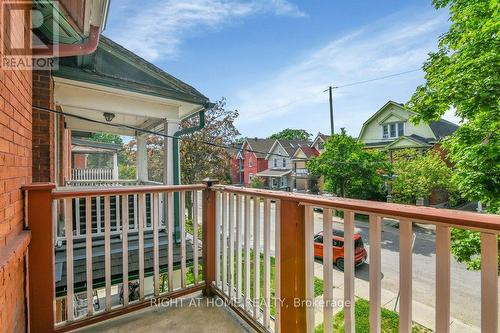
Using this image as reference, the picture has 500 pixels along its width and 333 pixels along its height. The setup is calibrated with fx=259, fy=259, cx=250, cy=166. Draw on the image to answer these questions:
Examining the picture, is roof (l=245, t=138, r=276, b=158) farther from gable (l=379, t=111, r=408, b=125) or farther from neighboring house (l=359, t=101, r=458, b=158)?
gable (l=379, t=111, r=408, b=125)

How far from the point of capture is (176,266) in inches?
155

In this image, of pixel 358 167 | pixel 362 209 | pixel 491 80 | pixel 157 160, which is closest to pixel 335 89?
pixel 358 167

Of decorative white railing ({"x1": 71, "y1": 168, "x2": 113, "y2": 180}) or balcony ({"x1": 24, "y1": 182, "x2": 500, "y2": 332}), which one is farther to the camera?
decorative white railing ({"x1": 71, "y1": 168, "x2": 113, "y2": 180})

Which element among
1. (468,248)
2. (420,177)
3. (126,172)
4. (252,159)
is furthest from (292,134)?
(468,248)

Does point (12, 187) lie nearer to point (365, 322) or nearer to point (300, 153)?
point (365, 322)

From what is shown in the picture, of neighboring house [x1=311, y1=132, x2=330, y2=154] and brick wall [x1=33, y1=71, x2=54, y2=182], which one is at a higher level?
neighboring house [x1=311, y1=132, x2=330, y2=154]

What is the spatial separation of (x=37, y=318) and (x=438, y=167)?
52.7 feet

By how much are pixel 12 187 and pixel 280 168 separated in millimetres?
25866

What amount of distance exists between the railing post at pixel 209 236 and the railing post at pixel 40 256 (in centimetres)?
117

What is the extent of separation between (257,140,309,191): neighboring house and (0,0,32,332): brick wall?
2372 cm

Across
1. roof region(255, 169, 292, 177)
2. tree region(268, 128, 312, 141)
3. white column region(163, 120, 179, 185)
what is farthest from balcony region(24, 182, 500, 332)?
tree region(268, 128, 312, 141)

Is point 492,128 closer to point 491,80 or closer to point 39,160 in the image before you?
point 491,80

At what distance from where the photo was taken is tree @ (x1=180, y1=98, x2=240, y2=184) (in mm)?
13336

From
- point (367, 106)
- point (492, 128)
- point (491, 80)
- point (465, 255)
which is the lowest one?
point (465, 255)
